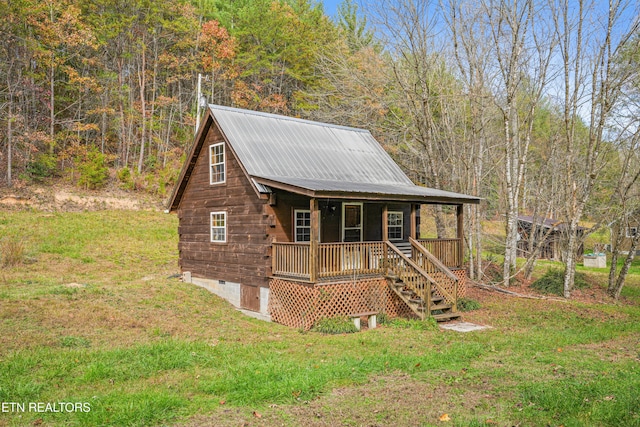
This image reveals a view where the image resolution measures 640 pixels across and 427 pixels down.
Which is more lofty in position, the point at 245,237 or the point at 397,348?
the point at 245,237

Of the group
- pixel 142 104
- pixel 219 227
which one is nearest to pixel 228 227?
pixel 219 227

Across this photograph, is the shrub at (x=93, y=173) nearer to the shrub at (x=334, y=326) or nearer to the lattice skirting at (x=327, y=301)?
the lattice skirting at (x=327, y=301)

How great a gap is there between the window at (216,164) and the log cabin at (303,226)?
0.03 meters

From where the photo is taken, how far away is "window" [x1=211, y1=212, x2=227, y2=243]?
1672 centimetres

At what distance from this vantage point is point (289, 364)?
8938 mm

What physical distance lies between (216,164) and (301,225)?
3904 millimetres

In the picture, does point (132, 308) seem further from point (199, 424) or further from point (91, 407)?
point (199, 424)

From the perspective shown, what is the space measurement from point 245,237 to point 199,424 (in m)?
9.58

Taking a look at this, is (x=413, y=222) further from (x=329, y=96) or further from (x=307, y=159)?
(x=329, y=96)

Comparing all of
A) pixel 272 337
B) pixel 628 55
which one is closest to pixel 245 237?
pixel 272 337

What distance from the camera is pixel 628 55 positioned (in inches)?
784

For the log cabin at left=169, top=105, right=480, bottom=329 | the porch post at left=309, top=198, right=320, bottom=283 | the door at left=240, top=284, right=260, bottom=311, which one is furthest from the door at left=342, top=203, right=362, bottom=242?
the porch post at left=309, top=198, right=320, bottom=283

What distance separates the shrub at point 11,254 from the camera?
1839 cm

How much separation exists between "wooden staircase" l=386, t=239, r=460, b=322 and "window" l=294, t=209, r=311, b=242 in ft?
8.82
